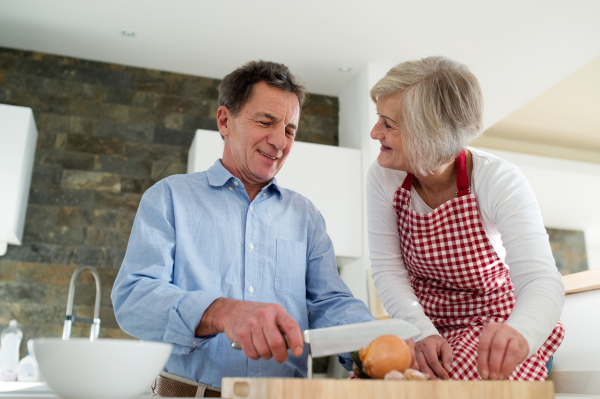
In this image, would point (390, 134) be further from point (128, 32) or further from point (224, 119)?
point (128, 32)

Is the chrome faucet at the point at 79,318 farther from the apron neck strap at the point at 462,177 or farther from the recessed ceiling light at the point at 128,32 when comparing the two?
the apron neck strap at the point at 462,177

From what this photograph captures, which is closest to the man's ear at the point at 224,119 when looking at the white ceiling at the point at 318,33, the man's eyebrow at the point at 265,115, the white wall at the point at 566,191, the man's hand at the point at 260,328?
the man's eyebrow at the point at 265,115

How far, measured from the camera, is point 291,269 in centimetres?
128

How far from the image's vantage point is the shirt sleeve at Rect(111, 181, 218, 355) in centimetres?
92

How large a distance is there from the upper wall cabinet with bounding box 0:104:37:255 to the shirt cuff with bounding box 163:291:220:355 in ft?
6.82

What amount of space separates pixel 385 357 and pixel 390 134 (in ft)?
2.33

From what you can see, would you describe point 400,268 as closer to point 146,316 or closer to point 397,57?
point 146,316

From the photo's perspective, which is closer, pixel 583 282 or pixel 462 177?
pixel 462 177

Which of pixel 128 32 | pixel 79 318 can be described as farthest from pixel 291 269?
pixel 128 32

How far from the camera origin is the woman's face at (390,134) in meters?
1.32

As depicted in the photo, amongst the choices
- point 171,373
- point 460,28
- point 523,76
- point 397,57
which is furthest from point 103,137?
point 523,76

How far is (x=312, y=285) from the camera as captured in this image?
1.33 m

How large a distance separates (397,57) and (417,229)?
2.15 metres

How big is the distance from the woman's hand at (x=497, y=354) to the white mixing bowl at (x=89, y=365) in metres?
0.52
